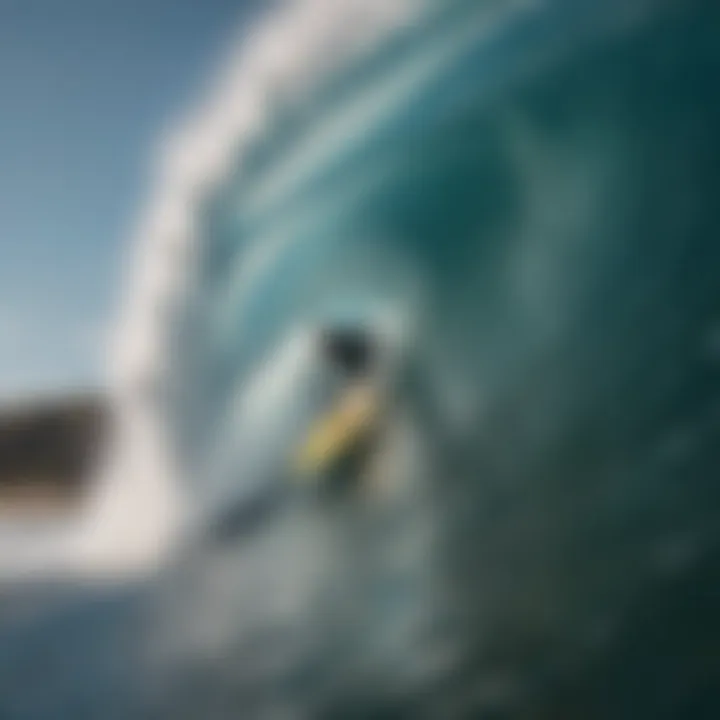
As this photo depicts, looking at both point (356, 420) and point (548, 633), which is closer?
point (548, 633)

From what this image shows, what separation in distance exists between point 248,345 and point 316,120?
242 millimetres

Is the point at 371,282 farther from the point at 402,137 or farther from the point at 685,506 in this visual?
the point at 685,506

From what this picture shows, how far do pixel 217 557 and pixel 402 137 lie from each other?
1.49ft

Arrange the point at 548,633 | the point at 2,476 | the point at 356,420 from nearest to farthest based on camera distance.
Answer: the point at 548,633, the point at 356,420, the point at 2,476

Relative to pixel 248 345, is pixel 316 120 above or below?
above

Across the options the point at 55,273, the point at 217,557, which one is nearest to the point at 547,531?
the point at 217,557

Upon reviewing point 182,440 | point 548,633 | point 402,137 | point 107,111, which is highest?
point 107,111

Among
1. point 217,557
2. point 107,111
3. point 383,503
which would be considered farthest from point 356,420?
point 107,111

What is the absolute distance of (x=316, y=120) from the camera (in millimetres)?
Result: 1354

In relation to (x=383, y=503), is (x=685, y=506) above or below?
below

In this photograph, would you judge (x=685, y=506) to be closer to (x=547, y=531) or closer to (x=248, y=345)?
(x=547, y=531)

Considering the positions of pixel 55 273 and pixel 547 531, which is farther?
pixel 55 273

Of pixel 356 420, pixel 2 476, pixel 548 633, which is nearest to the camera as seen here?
pixel 548 633

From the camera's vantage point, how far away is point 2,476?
1376 millimetres
